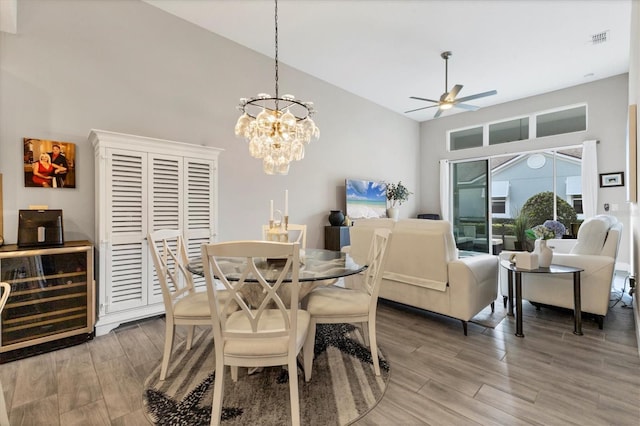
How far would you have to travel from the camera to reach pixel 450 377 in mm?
1956

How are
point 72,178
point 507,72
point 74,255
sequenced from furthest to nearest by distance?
point 507,72, point 72,178, point 74,255

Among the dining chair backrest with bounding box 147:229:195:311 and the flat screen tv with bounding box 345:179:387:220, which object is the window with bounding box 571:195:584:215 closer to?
the flat screen tv with bounding box 345:179:387:220

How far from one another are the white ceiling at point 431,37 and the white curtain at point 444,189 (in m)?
2.16

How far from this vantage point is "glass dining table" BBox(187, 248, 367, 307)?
1745 mm

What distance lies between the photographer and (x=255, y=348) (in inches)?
57.3

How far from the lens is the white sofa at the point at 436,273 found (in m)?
2.57

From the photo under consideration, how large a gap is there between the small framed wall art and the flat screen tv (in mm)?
3778

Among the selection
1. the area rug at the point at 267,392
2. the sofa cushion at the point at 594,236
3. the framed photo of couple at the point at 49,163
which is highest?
the framed photo of couple at the point at 49,163

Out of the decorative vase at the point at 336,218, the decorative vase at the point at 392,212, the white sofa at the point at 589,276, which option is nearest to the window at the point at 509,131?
the decorative vase at the point at 392,212

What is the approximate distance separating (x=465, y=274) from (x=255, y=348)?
194 centimetres

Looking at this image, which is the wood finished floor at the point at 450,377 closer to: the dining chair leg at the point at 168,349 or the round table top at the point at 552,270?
the dining chair leg at the point at 168,349

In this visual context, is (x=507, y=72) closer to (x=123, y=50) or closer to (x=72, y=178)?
(x=123, y=50)

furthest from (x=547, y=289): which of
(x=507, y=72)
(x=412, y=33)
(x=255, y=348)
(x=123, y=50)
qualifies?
(x=123, y=50)

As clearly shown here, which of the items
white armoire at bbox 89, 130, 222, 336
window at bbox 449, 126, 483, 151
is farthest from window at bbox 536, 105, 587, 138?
white armoire at bbox 89, 130, 222, 336
